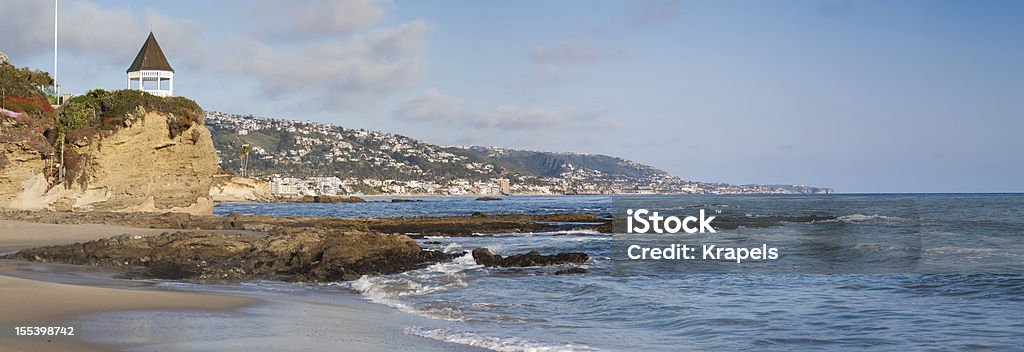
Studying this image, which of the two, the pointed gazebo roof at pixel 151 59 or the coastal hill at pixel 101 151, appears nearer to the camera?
the coastal hill at pixel 101 151

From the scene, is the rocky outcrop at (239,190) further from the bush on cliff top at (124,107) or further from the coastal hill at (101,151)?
the bush on cliff top at (124,107)

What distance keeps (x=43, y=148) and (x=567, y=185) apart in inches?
6072

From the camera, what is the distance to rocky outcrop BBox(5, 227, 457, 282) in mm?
15109

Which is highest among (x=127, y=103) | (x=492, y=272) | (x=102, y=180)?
(x=127, y=103)

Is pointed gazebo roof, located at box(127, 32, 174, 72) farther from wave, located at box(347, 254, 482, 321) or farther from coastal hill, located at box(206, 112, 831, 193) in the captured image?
coastal hill, located at box(206, 112, 831, 193)

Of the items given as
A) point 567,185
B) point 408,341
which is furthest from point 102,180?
point 567,185

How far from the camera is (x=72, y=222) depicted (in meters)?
27.0

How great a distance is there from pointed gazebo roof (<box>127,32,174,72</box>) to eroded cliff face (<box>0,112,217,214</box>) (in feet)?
16.2

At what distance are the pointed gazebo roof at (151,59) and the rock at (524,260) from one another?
32.2 meters

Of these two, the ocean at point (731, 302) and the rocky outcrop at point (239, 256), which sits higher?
the rocky outcrop at point (239, 256)

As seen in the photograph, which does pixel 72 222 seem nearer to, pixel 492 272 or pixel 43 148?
pixel 43 148

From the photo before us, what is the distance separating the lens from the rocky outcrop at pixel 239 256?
49.6 ft

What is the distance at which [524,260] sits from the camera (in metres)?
18.2

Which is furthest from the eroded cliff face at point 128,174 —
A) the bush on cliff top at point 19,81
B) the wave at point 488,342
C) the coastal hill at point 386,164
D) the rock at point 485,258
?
the coastal hill at point 386,164
